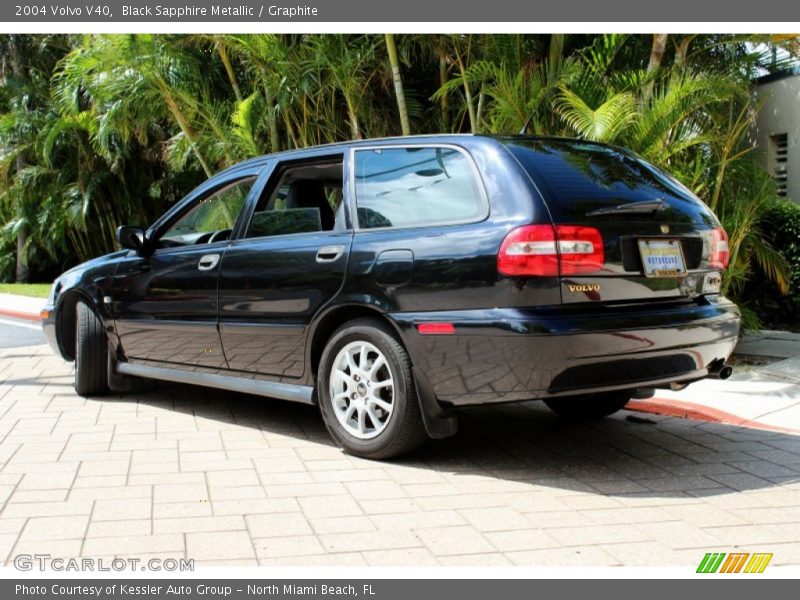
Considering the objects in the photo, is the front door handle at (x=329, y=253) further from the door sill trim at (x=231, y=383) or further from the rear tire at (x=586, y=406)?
the rear tire at (x=586, y=406)

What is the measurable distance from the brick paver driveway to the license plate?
107 cm

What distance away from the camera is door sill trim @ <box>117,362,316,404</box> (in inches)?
204

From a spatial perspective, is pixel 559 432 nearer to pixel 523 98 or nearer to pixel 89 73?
pixel 523 98

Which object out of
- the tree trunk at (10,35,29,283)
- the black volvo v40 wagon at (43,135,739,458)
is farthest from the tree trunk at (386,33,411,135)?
the tree trunk at (10,35,29,283)

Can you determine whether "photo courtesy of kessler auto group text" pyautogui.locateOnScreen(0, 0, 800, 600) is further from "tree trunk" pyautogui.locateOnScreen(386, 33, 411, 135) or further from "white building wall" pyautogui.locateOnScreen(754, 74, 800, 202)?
"white building wall" pyautogui.locateOnScreen(754, 74, 800, 202)

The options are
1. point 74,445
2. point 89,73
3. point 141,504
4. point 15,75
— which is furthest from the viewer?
point 15,75

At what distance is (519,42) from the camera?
9.03 metres

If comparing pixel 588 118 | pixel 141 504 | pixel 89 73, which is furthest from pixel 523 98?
pixel 89 73

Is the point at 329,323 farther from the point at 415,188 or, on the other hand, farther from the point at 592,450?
the point at 592,450

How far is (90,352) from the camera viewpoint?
6844 mm

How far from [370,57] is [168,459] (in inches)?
253

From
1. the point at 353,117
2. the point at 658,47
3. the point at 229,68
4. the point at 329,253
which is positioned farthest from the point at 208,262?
the point at 229,68

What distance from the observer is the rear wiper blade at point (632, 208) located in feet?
14.2

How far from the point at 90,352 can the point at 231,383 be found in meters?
1.80
